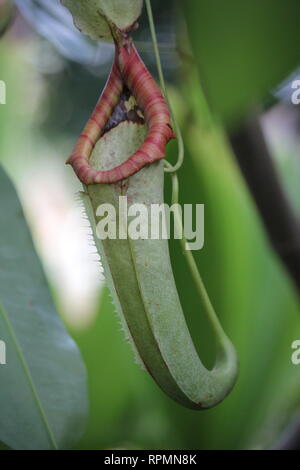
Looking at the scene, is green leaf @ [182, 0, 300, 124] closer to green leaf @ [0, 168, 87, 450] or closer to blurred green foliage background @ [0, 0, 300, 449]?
blurred green foliage background @ [0, 0, 300, 449]

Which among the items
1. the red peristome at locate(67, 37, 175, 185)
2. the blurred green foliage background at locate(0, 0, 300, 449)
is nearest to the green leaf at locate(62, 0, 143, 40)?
the red peristome at locate(67, 37, 175, 185)

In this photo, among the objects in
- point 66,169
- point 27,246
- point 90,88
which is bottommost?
point 27,246

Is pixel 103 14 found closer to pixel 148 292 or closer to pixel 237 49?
pixel 237 49

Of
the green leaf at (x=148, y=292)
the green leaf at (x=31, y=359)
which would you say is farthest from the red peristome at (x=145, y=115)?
the green leaf at (x=31, y=359)

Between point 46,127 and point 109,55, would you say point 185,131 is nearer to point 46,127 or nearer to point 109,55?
point 109,55

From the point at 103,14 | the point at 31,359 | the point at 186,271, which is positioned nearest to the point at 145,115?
the point at 103,14

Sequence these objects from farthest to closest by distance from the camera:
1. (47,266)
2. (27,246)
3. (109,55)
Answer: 1. (47,266)
2. (109,55)
3. (27,246)
